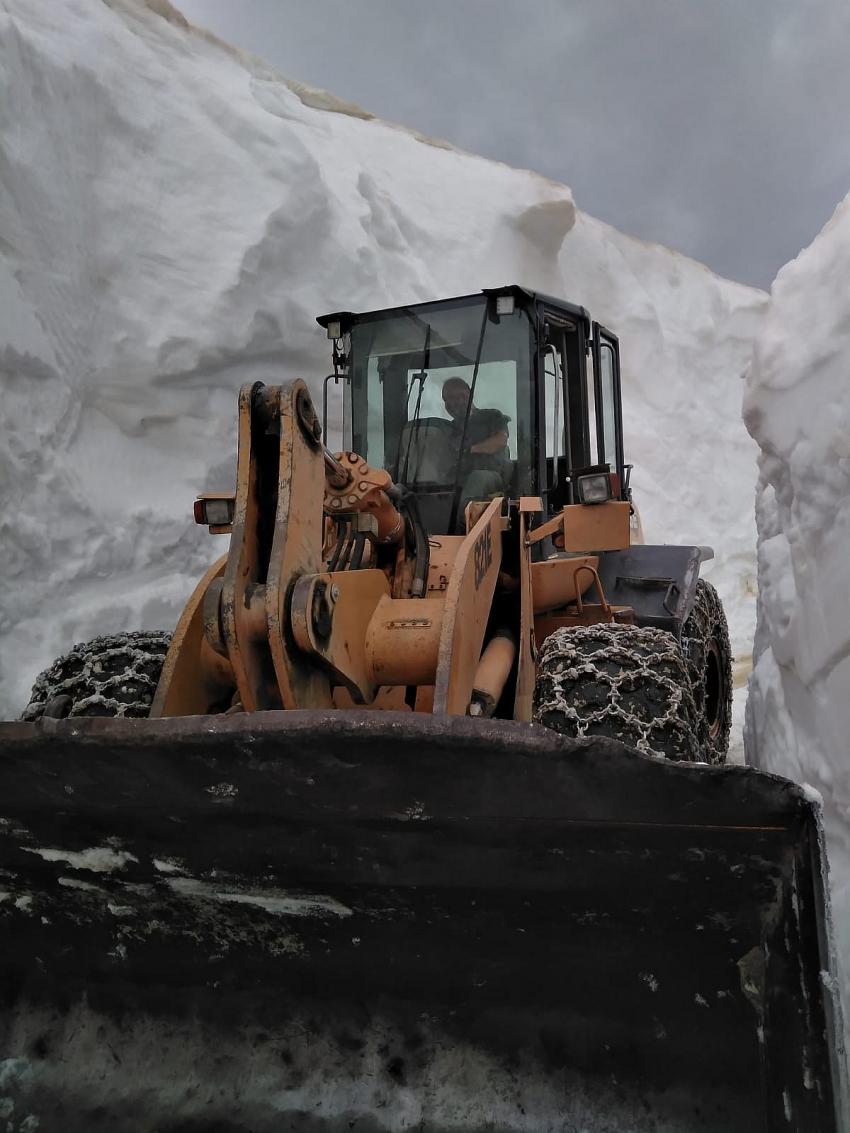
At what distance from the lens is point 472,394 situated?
3.70 meters

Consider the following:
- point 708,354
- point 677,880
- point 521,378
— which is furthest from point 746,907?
point 708,354

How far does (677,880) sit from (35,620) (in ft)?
18.4

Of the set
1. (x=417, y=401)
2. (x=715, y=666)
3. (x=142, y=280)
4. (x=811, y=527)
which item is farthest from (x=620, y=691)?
(x=142, y=280)

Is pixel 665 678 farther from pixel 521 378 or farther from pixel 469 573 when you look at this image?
pixel 521 378

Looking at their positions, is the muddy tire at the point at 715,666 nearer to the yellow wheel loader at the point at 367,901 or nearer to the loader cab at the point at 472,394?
the loader cab at the point at 472,394

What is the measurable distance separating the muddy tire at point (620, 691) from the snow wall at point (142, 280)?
437cm

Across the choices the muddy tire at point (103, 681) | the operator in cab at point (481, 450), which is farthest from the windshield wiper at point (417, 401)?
the muddy tire at point (103, 681)

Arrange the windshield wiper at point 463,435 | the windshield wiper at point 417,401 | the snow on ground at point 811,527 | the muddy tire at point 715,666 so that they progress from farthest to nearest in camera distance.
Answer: the muddy tire at point 715,666, the windshield wiper at point 417,401, the windshield wiper at point 463,435, the snow on ground at point 811,527

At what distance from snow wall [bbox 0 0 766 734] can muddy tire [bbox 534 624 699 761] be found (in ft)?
14.4

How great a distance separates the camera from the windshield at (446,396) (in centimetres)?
365

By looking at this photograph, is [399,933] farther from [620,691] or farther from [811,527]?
[811,527]

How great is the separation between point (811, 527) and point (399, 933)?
1668 mm

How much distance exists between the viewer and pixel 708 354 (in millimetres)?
16109

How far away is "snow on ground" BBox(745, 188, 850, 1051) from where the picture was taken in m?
2.31
